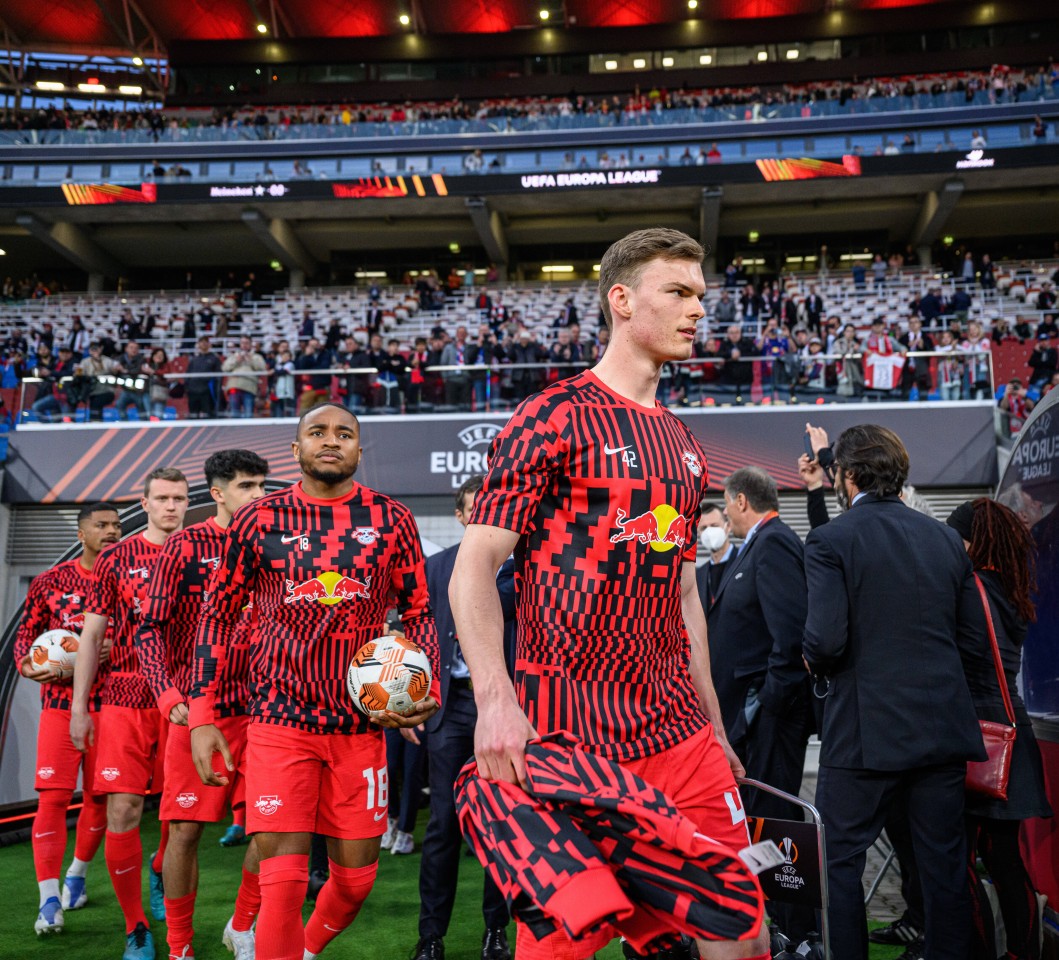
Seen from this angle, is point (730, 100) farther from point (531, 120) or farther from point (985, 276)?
point (985, 276)

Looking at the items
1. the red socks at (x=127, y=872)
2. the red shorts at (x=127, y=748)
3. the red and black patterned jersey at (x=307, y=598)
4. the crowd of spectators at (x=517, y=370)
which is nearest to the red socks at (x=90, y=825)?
the red shorts at (x=127, y=748)

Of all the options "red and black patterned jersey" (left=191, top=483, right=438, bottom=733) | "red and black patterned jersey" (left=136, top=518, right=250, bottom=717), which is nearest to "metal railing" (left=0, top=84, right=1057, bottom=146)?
"red and black patterned jersey" (left=136, top=518, right=250, bottom=717)

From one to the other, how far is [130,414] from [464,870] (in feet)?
33.9

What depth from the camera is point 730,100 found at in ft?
92.0

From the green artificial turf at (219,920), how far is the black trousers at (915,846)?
46.7 inches

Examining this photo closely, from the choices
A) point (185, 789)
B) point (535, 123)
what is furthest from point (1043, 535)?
point (535, 123)

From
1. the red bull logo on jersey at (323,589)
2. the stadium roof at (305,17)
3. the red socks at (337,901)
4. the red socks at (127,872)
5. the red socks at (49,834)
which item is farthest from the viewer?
the stadium roof at (305,17)

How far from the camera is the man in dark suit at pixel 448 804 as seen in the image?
407 centimetres

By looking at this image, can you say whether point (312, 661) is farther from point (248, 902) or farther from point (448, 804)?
point (448, 804)

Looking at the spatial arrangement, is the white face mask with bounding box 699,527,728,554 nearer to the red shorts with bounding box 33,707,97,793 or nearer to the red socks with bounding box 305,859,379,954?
the red socks with bounding box 305,859,379,954

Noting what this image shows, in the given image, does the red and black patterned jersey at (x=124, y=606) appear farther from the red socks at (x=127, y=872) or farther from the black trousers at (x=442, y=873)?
the black trousers at (x=442, y=873)

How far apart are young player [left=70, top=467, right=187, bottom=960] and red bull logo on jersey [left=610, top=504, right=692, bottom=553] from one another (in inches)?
126

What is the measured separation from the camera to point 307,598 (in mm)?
3361

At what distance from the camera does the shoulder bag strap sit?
3.38m
